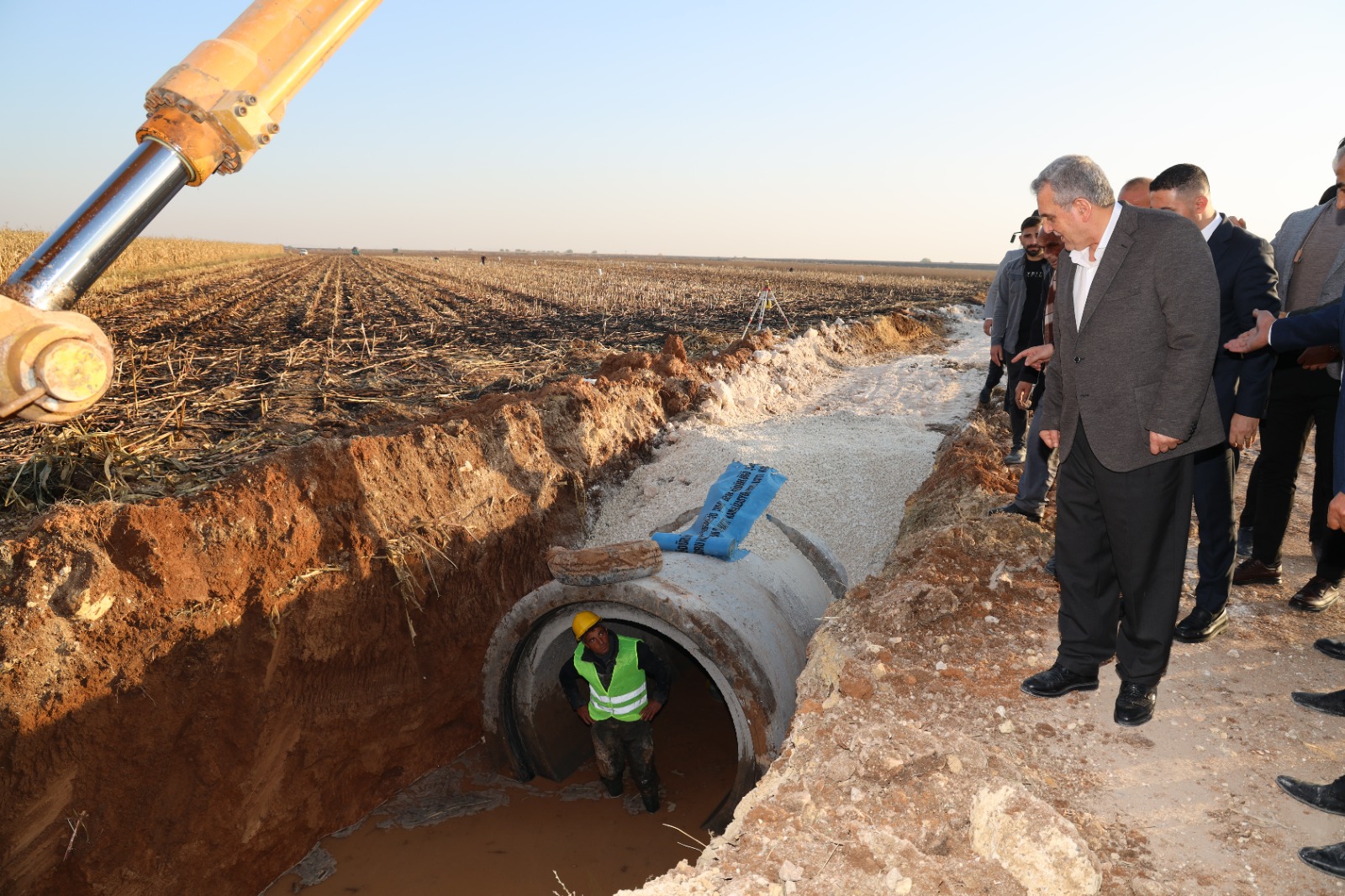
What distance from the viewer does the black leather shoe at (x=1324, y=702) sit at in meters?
2.95

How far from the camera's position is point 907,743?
9.75 ft

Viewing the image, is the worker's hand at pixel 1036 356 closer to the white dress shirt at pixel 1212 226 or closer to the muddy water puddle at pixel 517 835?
the white dress shirt at pixel 1212 226

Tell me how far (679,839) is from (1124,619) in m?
3.46

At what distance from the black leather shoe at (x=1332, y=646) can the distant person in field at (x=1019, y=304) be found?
2280mm

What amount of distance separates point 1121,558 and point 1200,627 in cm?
100

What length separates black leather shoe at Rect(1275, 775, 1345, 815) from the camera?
248cm

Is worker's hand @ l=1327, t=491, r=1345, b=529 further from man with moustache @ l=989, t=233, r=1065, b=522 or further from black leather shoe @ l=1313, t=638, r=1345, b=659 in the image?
man with moustache @ l=989, t=233, r=1065, b=522

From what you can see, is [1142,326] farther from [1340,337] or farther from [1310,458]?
[1310,458]

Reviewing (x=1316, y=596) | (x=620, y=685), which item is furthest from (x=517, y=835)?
(x=1316, y=596)

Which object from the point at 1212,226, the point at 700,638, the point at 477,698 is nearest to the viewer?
the point at 1212,226

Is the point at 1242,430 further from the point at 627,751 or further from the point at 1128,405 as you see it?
the point at 627,751

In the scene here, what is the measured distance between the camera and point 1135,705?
3004 millimetres

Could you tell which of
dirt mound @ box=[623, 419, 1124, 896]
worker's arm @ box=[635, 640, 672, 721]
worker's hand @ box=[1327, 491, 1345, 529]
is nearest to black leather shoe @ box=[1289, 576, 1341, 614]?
dirt mound @ box=[623, 419, 1124, 896]

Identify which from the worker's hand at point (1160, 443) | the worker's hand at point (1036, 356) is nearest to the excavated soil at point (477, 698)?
the worker's hand at point (1036, 356)
